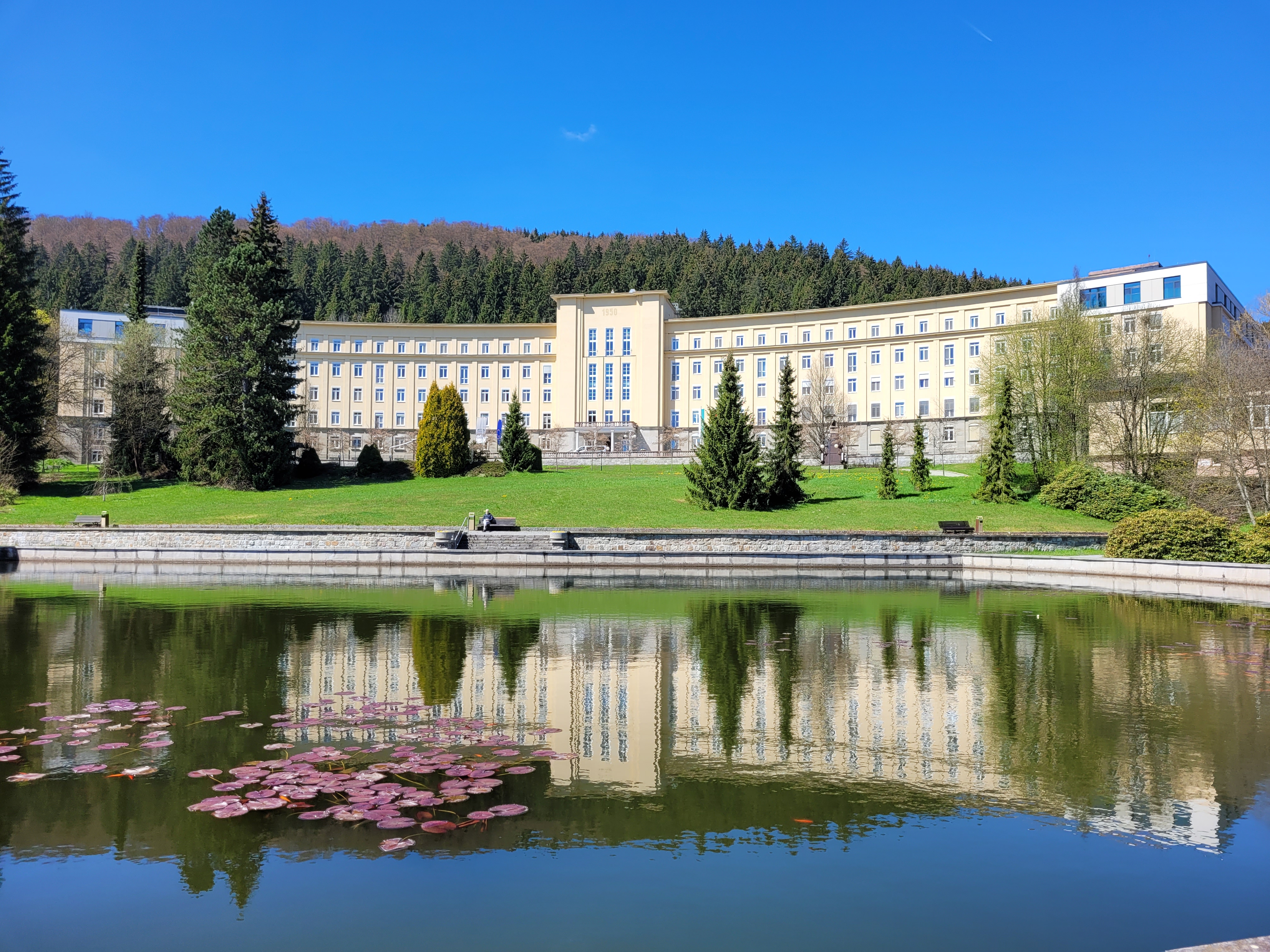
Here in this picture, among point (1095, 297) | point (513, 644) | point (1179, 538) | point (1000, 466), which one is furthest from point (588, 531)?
point (1095, 297)

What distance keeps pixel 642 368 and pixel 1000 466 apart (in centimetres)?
4716

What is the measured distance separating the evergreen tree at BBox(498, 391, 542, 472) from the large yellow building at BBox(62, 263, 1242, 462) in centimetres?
2556

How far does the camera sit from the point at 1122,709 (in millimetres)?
9672

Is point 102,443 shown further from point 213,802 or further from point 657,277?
point 213,802

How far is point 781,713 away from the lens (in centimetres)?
932

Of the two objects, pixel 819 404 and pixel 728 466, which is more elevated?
pixel 819 404

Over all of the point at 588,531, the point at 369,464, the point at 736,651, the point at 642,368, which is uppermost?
the point at 642,368

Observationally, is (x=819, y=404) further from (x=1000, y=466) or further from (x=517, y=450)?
(x=1000, y=466)

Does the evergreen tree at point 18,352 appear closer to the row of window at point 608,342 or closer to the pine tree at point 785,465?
the pine tree at point 785,465

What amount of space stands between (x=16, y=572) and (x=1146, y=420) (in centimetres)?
4850

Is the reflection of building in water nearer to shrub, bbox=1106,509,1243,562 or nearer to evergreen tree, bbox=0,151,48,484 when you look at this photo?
shrub, bbox=1106,509,1243,562

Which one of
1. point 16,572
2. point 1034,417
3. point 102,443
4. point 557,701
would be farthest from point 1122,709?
point 102,443

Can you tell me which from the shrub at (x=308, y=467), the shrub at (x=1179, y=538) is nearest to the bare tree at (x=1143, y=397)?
the shrub at (x=1179, y=538)

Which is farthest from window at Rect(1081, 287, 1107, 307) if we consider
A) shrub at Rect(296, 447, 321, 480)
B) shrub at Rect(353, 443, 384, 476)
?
shrub at Rect(296, 447, 321, 480)
